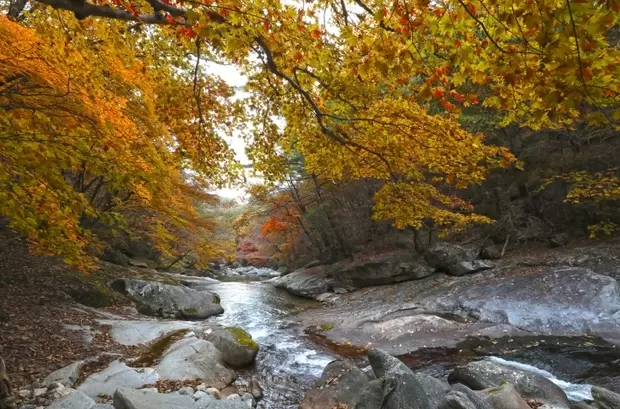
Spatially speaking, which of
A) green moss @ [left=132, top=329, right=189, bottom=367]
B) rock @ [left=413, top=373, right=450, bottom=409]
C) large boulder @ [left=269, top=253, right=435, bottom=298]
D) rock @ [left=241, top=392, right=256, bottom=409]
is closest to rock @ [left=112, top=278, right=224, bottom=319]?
green moss @ [left=132, top=329, right=189, bottom=367]

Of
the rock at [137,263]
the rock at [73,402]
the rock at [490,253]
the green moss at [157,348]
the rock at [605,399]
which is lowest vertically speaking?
the rock at [137,263]

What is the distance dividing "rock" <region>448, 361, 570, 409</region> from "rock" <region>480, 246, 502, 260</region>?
401 inches

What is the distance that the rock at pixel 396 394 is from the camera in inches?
197

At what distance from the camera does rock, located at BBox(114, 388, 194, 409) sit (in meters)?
4.81

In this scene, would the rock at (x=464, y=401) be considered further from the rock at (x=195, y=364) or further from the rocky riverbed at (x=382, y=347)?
the rock at (x=195, y=364)

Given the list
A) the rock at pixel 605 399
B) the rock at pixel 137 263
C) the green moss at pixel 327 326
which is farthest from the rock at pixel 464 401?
the rock at pixel 137 263

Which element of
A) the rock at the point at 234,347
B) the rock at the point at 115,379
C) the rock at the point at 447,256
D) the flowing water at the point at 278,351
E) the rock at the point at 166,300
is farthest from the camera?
the rock at the point at 447,256

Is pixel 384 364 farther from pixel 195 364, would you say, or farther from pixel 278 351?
pixel 278 351

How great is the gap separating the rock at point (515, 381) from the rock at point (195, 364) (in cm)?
429

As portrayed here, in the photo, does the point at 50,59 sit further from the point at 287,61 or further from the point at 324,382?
the point at 324,382

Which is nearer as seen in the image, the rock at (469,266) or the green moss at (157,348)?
the green moss at (157,348)

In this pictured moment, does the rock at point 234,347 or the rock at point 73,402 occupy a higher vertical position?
the rock at point 73,402

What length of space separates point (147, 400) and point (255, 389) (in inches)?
94.1

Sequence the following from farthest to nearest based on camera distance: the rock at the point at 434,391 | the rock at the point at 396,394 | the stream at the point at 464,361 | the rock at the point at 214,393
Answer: the stream at the point at 464,361 < the rock at the point at 214,393 < the rock at the point at 434,391 < the rock at the point at 396,394
